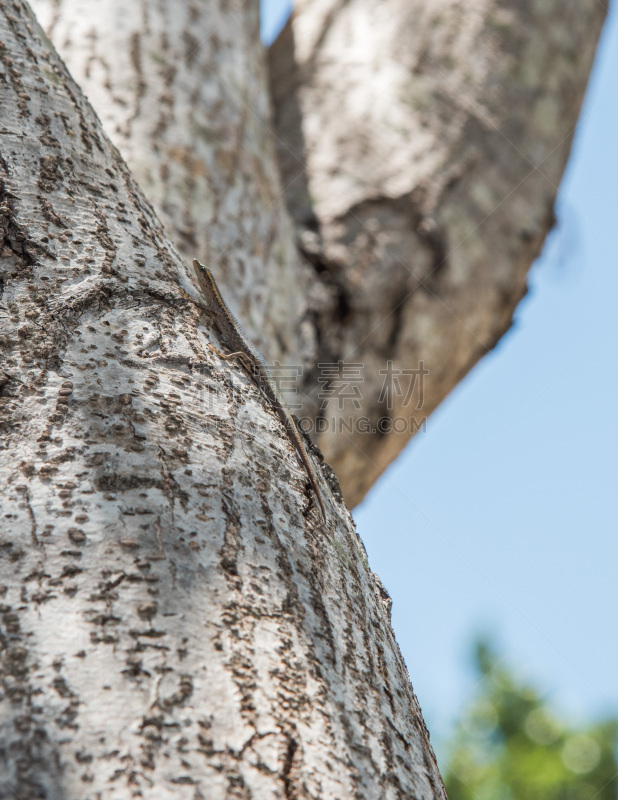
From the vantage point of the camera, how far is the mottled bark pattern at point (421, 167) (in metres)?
3.33

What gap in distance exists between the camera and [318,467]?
5.41 ft

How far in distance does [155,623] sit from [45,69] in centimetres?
156

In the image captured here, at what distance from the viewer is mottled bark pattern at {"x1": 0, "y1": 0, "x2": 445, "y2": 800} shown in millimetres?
Answer: 954

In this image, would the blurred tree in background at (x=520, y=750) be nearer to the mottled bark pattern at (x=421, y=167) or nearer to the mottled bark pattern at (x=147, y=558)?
the mottled bark pattern at (x=421, y=167)

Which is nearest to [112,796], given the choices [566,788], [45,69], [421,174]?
[45,69]

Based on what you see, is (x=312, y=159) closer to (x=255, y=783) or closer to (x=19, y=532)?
(x=19, y=532)

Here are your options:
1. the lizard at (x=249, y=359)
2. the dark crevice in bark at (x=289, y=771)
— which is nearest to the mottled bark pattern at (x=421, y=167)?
the lizard at (x=249, y=359)

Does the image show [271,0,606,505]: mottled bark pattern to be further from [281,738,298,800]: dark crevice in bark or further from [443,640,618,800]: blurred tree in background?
[443,640,618,800]: blurred tree in background

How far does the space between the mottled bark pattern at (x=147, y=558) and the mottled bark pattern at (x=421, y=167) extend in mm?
1697

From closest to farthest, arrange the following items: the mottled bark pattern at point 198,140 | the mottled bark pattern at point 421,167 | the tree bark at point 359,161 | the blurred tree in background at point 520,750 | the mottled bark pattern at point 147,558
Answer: the mottled bark pattern at point 147,558 < the mottled bark pattern at point 198,140 < the tree bark at point 359,161 < the mottled bark pattern at point 421,167 < the blurred tree in background at point 520,750

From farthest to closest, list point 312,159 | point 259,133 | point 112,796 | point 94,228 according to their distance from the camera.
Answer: point 312,159
point 259,133
point 94,228
point 112,796

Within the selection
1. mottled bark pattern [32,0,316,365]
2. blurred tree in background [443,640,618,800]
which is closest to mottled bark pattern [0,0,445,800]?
mottled bark pattern [32,0,316,365]

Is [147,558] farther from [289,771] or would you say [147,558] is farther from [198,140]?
[198,140]

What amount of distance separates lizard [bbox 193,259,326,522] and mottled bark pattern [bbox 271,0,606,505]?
1.07 meters
